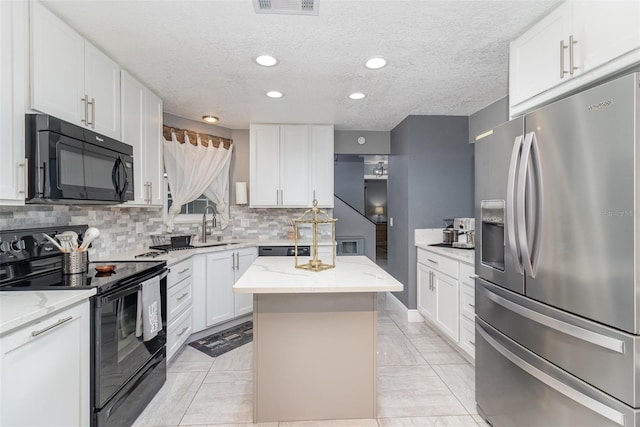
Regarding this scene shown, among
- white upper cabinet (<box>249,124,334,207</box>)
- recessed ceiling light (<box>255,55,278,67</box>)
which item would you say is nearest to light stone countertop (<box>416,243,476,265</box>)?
white upper cabinet (<box>249,124,334,207</box>)

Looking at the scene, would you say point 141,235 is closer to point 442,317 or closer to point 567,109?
point 442,317

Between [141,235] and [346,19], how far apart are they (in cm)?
282

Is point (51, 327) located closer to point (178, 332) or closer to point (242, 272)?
point (178, 332)

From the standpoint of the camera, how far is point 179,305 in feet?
8.96

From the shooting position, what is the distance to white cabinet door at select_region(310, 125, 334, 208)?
3979 millimetres

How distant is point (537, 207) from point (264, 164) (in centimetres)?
311

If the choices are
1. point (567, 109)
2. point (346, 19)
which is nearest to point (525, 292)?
point (567, 109)

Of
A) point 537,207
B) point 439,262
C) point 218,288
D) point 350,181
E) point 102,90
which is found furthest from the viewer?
point 350,181

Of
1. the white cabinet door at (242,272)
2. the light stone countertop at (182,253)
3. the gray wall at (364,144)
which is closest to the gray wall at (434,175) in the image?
the gray wall at (364,144)

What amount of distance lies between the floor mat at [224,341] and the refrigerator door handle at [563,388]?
7.54 ft

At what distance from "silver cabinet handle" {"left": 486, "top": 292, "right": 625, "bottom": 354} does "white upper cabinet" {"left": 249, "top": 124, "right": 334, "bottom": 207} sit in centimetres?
266

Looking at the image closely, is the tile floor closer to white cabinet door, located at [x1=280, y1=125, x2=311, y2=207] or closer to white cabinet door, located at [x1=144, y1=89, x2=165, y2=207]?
white cabinet door, located at [x1=144, y1=89, x2=165, y2=207]

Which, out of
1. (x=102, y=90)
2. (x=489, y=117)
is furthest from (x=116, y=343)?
(x=489, y=117)

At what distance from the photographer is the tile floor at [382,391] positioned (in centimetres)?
192
